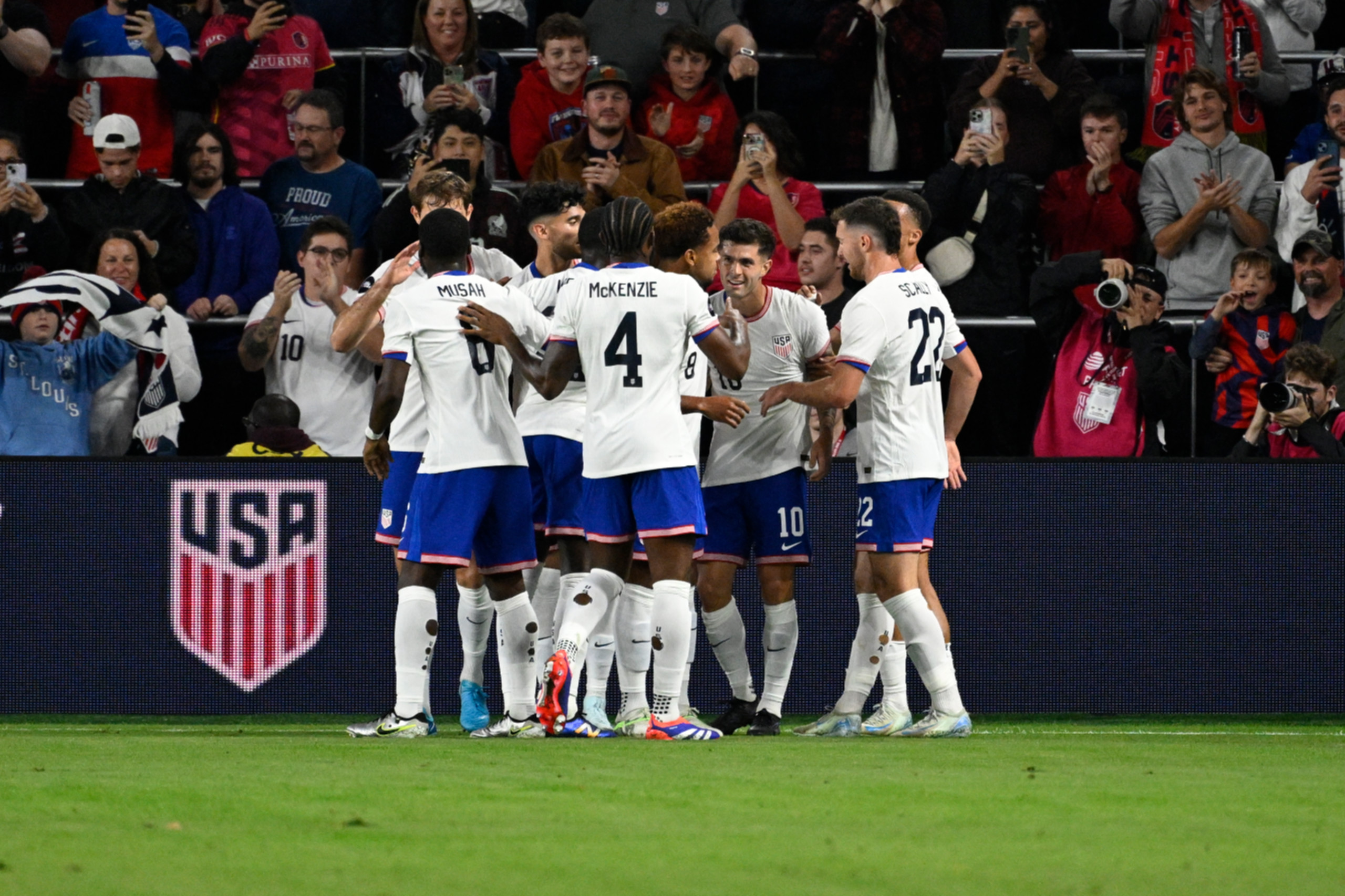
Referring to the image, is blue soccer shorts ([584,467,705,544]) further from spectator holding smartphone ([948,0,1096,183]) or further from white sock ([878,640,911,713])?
spectator holding smartphone ([948,0,1096,183])

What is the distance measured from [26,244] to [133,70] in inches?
68.7

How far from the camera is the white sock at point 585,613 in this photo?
7273mm

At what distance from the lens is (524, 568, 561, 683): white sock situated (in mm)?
8477

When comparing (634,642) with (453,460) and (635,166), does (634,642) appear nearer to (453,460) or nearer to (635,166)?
(453,460)

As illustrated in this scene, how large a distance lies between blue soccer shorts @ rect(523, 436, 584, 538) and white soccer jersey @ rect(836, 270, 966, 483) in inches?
49.6

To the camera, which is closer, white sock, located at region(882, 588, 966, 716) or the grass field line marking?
white sock, located at region(882, 588, 966, 716)

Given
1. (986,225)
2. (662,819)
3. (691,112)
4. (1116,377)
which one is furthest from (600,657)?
(691,112)

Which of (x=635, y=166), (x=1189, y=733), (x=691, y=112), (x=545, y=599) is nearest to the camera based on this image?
(x=545, y=599)

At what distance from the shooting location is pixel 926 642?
24.9ft

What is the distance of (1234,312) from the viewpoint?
11062 mm

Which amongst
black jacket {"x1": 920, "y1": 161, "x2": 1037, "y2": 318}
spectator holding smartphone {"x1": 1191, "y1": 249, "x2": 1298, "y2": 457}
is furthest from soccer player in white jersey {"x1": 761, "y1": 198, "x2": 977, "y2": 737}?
black jacket {"x1": 920, "y1": 161, "x2": 1037, "y2": 318}

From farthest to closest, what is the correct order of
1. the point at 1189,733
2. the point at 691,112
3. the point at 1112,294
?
the point at 691,112, the point at 1112,294, the point at 1189,733

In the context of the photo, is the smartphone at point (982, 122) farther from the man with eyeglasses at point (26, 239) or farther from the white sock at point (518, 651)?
the man with eyeglasses at point (26, 239)

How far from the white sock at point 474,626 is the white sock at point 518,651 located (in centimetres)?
41
